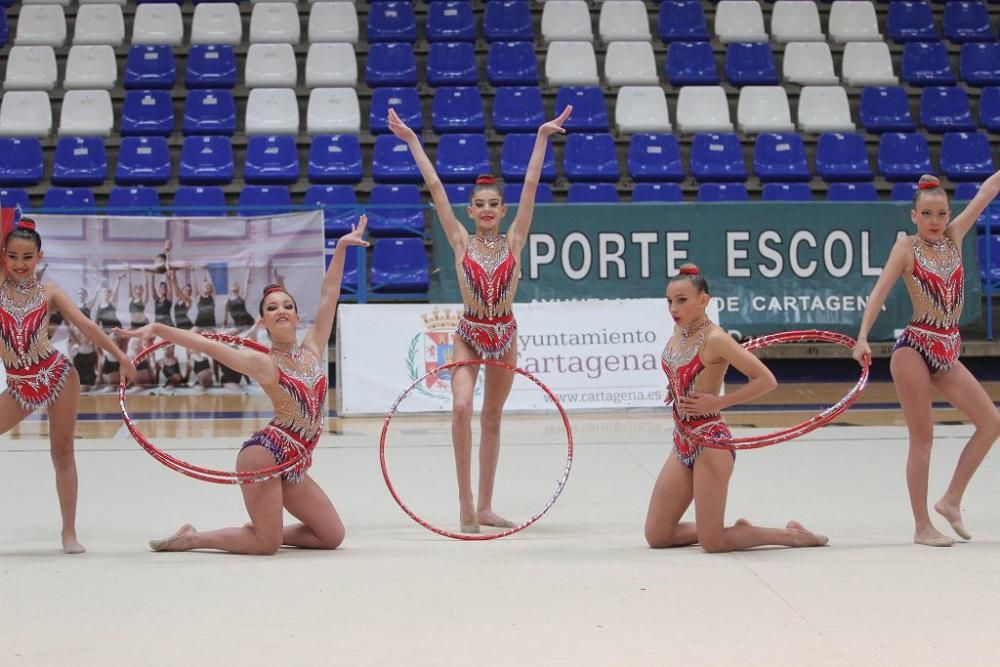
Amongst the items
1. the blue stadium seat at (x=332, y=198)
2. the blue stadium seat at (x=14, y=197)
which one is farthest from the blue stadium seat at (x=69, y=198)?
the blue stadium seat at (x=332, y=198)

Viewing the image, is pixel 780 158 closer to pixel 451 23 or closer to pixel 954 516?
pixel 451 23

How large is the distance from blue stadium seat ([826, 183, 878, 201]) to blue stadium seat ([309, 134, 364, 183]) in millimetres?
4636

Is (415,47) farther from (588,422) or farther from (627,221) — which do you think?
(588,422)

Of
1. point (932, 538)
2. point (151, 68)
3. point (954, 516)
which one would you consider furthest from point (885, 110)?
point (932, 538)

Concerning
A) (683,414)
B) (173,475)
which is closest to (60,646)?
(683,414)

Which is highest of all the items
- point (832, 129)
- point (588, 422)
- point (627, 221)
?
point (832, 129)

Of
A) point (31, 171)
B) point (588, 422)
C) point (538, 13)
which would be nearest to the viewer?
point (588, 422)

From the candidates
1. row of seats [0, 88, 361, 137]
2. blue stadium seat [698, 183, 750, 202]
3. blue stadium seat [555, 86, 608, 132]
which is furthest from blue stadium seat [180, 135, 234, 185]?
blue stadium seat [698, 183, 750, 202]

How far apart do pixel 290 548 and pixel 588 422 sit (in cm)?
429

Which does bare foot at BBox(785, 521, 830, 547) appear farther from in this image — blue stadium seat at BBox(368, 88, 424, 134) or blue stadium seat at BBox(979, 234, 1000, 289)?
blue stadium seat at BBox(368, 88, 424, 134)

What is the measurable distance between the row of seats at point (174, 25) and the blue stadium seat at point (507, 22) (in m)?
1.49

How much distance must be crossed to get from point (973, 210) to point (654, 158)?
6.95m

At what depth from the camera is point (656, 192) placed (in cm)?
1157

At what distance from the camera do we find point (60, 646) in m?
3.41
